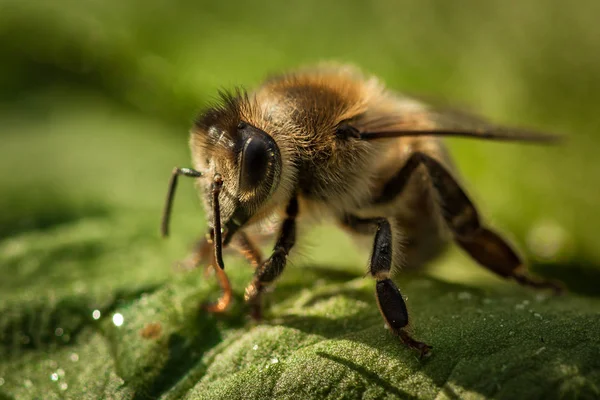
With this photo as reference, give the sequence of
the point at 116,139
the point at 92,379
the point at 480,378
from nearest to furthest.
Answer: the point at 480,378 → the point at 92,379 → the point at 116,139

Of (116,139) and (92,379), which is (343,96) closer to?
(92,379)

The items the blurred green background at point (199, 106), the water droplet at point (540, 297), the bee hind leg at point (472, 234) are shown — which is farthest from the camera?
the blurred green background at point (199, 106)

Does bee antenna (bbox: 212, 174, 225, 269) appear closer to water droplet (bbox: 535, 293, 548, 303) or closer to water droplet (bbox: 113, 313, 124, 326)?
water droplet (bbox: 113, 313, 124, 326)

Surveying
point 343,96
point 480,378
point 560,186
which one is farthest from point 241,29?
point 480,378

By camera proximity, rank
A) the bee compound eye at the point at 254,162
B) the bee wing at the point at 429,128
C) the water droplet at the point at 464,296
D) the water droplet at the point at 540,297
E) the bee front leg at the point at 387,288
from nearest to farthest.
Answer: the bee front leg at the point at 387,288
the bee compound eye at the point at 254,162
the water droplet at the point at 464,296
the water droplet at the point at 540,297
the bee wing at the point at 429,128

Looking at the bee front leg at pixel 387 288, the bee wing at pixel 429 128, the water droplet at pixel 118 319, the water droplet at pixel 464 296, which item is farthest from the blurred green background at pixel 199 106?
the bee wing at pixel 429 128

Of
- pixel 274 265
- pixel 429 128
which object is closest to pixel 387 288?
pixel 274 265

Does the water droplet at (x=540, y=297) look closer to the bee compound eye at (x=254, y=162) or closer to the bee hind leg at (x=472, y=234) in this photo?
the bee hind leg at (x=472, y=234)
